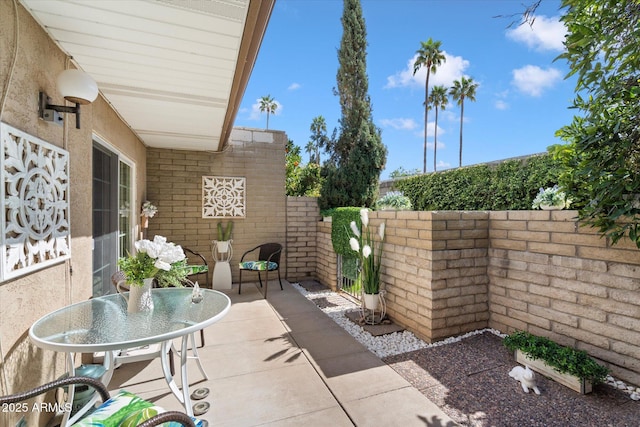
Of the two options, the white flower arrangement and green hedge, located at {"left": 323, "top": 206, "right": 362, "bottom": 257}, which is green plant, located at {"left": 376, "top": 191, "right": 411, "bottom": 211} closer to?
green hedge, located at {"left": 323, "top": 206, "right": 362, "bottom": 257}

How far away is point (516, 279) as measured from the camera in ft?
9.25

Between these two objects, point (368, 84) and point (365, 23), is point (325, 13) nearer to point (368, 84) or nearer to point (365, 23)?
point (365, 23)

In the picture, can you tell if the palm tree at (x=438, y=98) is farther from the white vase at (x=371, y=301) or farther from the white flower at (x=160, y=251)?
the white flower at (x=160, y=251)

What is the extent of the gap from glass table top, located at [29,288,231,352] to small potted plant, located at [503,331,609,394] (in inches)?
92.6

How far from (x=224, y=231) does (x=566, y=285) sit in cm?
487

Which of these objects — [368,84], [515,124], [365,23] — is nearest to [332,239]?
[368,84]

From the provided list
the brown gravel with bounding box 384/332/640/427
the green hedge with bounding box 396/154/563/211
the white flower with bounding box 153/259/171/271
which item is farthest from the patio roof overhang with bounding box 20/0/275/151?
the green hedge with bounding box 396/154/563/211

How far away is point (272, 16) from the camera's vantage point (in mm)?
1734

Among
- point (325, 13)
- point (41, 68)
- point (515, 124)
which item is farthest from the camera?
point (515, 124)

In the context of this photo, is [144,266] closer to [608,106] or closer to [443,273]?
[443,273]

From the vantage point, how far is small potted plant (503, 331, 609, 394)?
1.98 m

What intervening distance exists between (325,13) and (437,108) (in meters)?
15.0

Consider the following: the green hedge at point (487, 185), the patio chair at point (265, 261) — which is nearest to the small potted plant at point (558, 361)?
the green hedge at point (487, 185)

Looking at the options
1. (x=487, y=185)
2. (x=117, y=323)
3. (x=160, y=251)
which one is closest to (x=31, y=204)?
(x=160, y=251)
